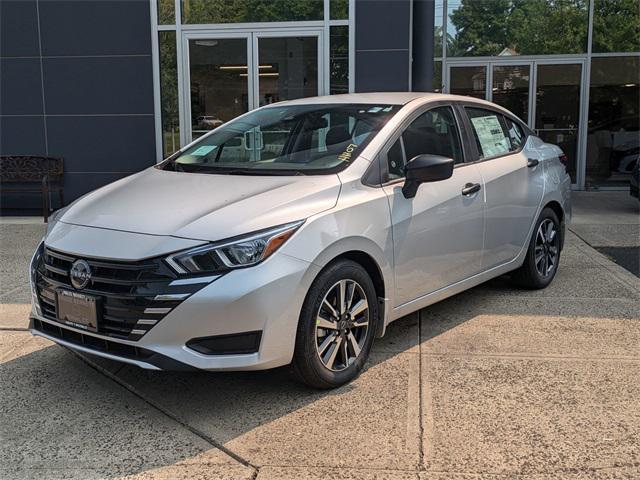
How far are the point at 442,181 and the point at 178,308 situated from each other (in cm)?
209

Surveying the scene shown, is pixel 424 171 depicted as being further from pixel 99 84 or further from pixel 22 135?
pixel 22 135

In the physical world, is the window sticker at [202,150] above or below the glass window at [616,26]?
below

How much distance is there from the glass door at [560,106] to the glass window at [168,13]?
6.78 m

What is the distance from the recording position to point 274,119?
16.3 feet

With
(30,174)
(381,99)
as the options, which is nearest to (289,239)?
(381,99)

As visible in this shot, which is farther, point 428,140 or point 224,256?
point 428,140

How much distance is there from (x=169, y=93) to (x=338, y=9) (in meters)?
2.93

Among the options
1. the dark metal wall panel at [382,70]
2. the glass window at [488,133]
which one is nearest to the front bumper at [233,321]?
the glass window at [488,133]

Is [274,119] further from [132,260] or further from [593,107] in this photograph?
[593,107]

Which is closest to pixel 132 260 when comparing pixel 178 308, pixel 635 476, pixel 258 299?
pixel 178 308

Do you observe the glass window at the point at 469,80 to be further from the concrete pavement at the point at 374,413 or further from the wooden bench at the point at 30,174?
the concrete pavement at the point at 374,413

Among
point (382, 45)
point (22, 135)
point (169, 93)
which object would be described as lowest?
point (22, 135)

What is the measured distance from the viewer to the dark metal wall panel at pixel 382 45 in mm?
9758

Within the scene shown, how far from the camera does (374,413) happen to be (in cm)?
352
